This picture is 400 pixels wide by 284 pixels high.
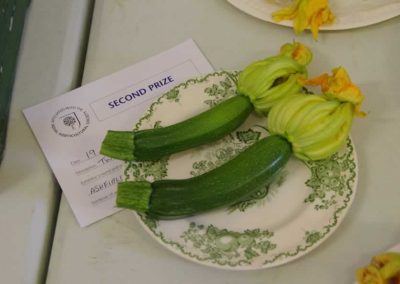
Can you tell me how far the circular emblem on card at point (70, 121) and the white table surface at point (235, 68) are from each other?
0.21 feet

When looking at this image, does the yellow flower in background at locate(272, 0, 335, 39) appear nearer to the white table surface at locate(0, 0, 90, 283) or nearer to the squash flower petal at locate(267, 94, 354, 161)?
the squash flower petal at locate(267, 94, 354, 161)

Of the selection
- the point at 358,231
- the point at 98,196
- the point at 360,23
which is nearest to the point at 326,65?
the point at 360,23

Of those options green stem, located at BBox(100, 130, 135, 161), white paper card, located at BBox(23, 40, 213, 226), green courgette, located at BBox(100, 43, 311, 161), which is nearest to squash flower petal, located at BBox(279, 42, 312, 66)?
green courgette, located at BBox(100, 43, 311, 161)

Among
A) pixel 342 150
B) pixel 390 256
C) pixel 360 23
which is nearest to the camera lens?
pixel 390 256

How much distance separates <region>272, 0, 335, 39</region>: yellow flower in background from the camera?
0.73m

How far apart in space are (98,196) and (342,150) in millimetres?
290

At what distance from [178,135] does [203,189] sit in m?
0.08

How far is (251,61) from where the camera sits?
30.0 inches

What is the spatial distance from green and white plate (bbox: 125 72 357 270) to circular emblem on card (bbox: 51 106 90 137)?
82 millimetres

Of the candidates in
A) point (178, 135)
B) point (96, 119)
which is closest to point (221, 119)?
point (178, 135)

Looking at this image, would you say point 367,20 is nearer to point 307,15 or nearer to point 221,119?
point 307,15

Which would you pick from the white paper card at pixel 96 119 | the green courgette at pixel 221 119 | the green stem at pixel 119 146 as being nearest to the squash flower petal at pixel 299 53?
the green courgette at pixel 221 119

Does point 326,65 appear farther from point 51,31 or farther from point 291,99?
point 51,31

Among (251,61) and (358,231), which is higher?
(251,61)
